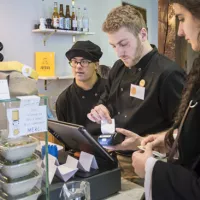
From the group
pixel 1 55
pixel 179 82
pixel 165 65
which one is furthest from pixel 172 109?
pixel 1 55

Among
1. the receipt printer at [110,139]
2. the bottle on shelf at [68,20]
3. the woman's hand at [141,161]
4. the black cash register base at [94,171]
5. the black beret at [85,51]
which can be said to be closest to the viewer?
the woman's hand at [141,161]

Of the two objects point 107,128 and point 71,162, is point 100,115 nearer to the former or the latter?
point 107,128

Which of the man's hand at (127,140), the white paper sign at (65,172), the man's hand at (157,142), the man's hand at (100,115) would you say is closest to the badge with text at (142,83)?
the man's hand at (100,115)

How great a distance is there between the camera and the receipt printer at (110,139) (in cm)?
134

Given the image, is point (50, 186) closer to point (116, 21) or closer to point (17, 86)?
point (17, 86)

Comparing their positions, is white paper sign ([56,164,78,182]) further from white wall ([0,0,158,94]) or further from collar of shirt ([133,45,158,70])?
white wall ([0,0,158,94])

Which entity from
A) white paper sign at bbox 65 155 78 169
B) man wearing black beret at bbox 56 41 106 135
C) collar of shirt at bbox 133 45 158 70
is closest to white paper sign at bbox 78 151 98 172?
white paper sign at bbox 65 155 78 169

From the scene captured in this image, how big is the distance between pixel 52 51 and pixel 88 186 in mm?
3093

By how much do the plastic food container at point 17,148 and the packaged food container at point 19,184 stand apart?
6 cm

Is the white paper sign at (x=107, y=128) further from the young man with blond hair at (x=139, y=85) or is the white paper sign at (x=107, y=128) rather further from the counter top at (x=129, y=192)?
the counter top at (x=129, y=192)

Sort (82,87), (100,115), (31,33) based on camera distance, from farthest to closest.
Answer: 1. (31,33)
2. (82,87)
3. (100,115)

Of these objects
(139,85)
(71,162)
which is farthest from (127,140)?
(139,85)

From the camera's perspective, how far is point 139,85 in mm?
1680

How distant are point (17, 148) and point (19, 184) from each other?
0.36 feet
